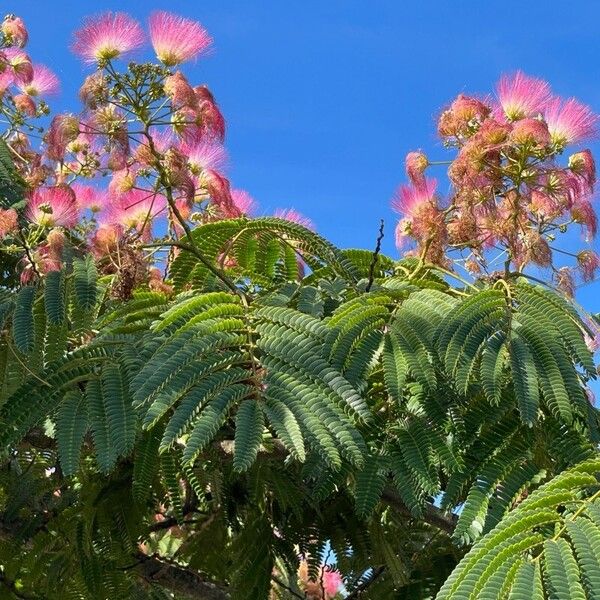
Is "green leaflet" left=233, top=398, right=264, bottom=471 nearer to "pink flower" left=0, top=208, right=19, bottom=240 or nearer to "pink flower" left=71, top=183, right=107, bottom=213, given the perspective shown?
"pink flower" left=0, top=208, right=19, bottom=240

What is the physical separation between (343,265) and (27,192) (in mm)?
1604

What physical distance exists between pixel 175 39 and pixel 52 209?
0.80 m

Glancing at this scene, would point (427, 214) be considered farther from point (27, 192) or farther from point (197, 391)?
point (27, 192)

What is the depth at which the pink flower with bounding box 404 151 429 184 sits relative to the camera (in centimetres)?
308

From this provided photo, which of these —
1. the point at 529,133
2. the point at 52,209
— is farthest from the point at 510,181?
the point at 52,209

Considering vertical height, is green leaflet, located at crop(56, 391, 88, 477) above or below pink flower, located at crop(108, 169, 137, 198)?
below

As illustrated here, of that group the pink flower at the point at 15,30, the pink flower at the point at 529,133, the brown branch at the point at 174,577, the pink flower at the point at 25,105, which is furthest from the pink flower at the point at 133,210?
the pink flower at the point at 15,30

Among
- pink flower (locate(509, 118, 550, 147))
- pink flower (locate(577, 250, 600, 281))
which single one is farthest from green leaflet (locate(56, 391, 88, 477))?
pink flower (locate(577, 250, 600, 281))

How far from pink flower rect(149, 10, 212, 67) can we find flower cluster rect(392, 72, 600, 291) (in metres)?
0.70

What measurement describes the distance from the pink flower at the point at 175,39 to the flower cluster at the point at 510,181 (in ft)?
2.30

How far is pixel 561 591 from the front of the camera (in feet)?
5.67

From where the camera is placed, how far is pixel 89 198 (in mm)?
3881

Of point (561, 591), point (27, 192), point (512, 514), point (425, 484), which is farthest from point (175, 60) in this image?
point (561, 591)

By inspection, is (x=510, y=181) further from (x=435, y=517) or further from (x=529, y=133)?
(x=435, y=517)
